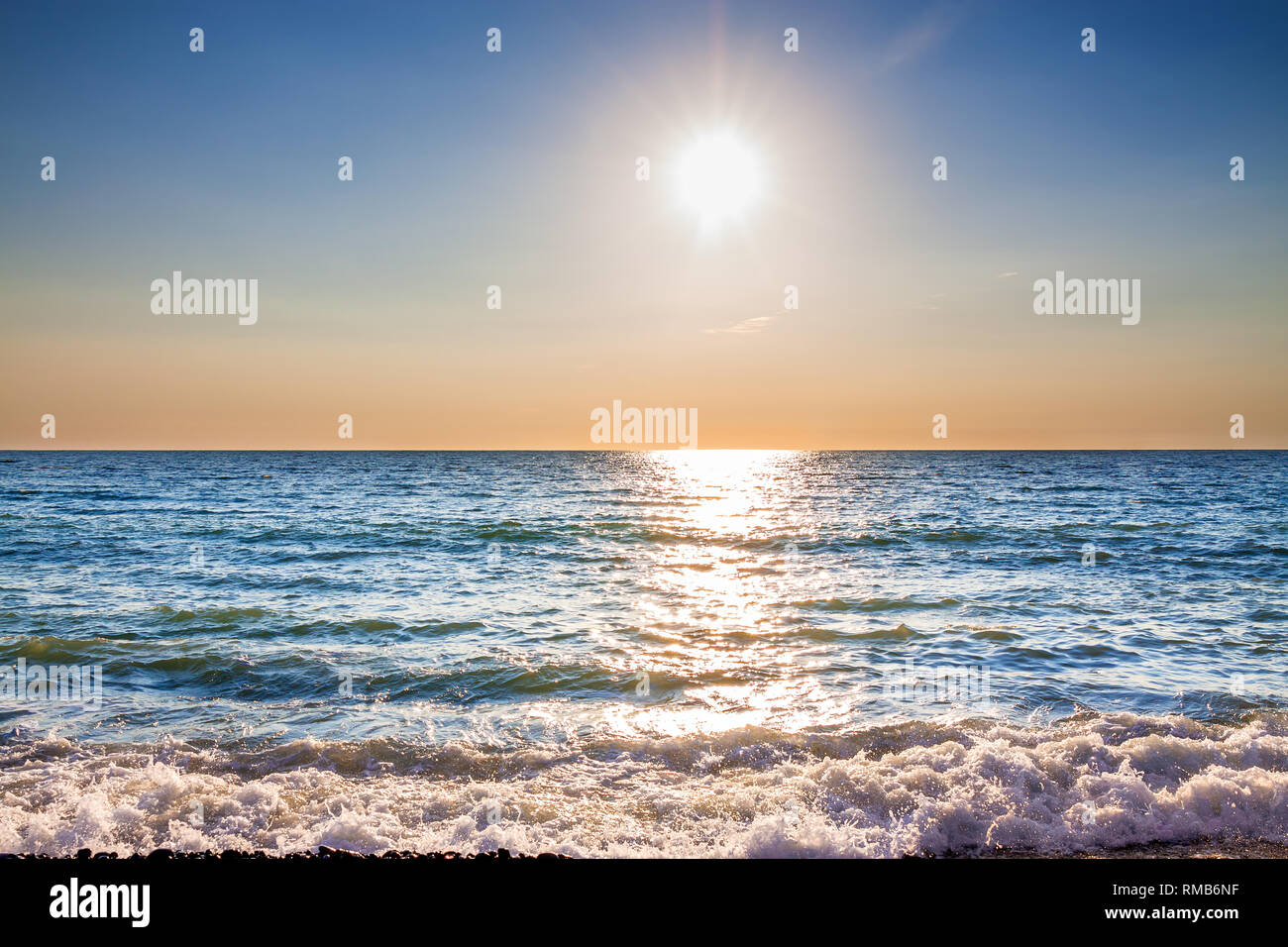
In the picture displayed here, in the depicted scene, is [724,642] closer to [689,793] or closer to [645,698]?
[645,698]

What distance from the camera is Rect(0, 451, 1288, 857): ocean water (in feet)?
21.0

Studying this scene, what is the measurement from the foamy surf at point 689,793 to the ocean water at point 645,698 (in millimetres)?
32

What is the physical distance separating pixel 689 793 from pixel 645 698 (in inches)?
119

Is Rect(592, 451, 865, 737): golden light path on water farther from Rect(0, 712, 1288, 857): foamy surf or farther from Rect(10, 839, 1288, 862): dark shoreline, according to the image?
Rect(10, 839, 1288, 862): dark shoreline

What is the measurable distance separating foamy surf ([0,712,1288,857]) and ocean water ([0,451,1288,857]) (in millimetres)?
32

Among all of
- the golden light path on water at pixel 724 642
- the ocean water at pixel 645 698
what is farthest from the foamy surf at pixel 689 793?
the golden light path on water at pixel 724 642

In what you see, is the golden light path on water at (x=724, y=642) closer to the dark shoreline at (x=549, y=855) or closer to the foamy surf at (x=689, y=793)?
the foamy surf at (x=689, y=793)

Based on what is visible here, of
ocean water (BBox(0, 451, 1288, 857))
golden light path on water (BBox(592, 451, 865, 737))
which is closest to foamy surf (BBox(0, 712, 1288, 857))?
ocean water (BBox(0, 451, 1288, 857))

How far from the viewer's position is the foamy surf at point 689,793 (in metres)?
6.12
